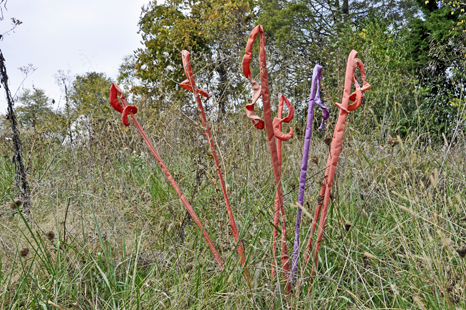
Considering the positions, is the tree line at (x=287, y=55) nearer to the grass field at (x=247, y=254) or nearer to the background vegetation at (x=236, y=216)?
the background vegetation at (x=236, y=216)

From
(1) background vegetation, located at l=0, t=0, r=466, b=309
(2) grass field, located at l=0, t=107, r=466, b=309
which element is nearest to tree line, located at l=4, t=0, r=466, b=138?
(1) background vegetation, located at l=0, t=0, r=466, b=309

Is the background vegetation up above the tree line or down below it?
below

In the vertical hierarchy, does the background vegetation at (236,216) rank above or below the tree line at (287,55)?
below

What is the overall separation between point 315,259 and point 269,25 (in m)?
17.5

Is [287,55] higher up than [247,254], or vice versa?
[287,55]

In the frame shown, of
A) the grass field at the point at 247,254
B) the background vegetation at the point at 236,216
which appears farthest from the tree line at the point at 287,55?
the grass field at the point at 247,254

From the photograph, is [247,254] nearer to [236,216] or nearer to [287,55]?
[236,216]

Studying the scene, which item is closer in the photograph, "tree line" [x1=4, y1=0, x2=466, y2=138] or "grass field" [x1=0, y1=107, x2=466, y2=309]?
"grass field" [x1=0, y1=107, x2=466, y2=309]

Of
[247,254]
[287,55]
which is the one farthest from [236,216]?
[287,55]

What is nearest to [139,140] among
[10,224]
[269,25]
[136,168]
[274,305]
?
[136,168]

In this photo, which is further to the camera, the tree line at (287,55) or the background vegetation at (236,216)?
the tree line at (287,55)

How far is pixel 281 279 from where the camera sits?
4.30 ft

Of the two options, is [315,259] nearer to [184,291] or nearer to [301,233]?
[301,233]

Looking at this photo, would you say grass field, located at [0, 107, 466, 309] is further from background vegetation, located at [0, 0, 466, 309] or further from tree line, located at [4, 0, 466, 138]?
tree line, located at [4, 0, 466, 138]
